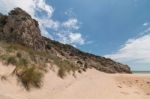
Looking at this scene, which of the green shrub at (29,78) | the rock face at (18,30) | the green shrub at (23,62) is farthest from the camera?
the rock face at (18,30)

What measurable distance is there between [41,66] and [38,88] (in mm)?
2993

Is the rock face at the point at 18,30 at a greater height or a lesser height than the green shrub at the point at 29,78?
greater

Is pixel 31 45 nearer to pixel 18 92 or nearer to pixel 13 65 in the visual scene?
pixel 13 65

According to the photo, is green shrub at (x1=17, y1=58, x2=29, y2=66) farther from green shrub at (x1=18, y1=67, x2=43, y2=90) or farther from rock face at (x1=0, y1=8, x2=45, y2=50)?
rock face at (x1=0, y1=8, x2=45, y2=50)

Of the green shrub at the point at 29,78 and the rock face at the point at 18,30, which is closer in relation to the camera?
the green shrub at the point at 29,78

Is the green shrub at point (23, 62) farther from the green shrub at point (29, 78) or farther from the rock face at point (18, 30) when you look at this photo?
the rock face at point (18, 30)

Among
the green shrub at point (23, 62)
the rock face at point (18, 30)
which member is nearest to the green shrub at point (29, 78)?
the green shrub at point (23, 62)

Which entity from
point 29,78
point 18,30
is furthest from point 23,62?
point 18,30

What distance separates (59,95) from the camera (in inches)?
317

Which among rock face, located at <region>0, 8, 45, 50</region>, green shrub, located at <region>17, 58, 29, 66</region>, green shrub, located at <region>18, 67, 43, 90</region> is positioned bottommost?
green shrub, located at <region>18, 67, 43, 90</region>

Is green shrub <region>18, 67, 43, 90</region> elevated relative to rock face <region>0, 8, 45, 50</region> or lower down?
lower down

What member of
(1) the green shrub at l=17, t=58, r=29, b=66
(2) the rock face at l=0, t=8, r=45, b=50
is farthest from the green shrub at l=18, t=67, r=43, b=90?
(2) the rock face at l=0, t=8, r=45, b=50

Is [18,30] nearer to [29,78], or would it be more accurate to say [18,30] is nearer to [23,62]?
[23,62]

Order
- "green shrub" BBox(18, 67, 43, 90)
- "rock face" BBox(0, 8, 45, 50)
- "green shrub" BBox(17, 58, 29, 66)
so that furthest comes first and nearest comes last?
"rock face" BBox(0, 8, 45, 50)
"green shrub" BBox(17, 58, 29, 66)
"green shrub" BBox(18, 67, 43, 90)
